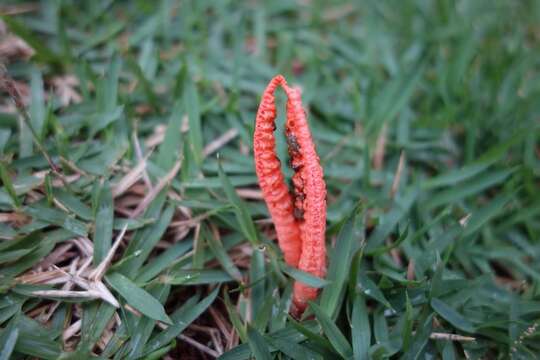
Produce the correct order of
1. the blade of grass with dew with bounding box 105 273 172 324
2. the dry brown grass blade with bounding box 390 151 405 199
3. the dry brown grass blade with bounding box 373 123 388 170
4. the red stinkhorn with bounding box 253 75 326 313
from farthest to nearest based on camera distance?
the dry brown grass blade with bounding box 373 123 388 170 < the dry brown grass blade with bounding box 390 151 405 199 < the blade of grass with dew with bounding box 105 273 172 324 < the red stinkhorn with bounding box 253 75 326 313

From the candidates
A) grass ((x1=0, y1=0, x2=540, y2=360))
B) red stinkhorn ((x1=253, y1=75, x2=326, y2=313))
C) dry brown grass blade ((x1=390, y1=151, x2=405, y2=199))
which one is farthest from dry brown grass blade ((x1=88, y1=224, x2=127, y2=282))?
dry brown grass blade ((x1=390, y1=151, x2=405, y2=199))

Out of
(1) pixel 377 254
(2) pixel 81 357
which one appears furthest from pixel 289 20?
(2) pixel 81 357

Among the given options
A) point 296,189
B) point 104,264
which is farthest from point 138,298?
point 296,189

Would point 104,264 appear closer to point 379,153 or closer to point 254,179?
point 254,179

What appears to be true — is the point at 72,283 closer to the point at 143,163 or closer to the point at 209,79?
the point at 143,163

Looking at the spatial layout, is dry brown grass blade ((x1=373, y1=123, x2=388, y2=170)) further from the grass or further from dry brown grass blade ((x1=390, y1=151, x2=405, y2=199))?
dry brown grass blade ((x1=390, y1=151, x2=405, y2=199))

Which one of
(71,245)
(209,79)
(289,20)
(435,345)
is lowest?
(435,345)

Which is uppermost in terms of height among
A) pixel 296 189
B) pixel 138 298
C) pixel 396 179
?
pixel 296 189
